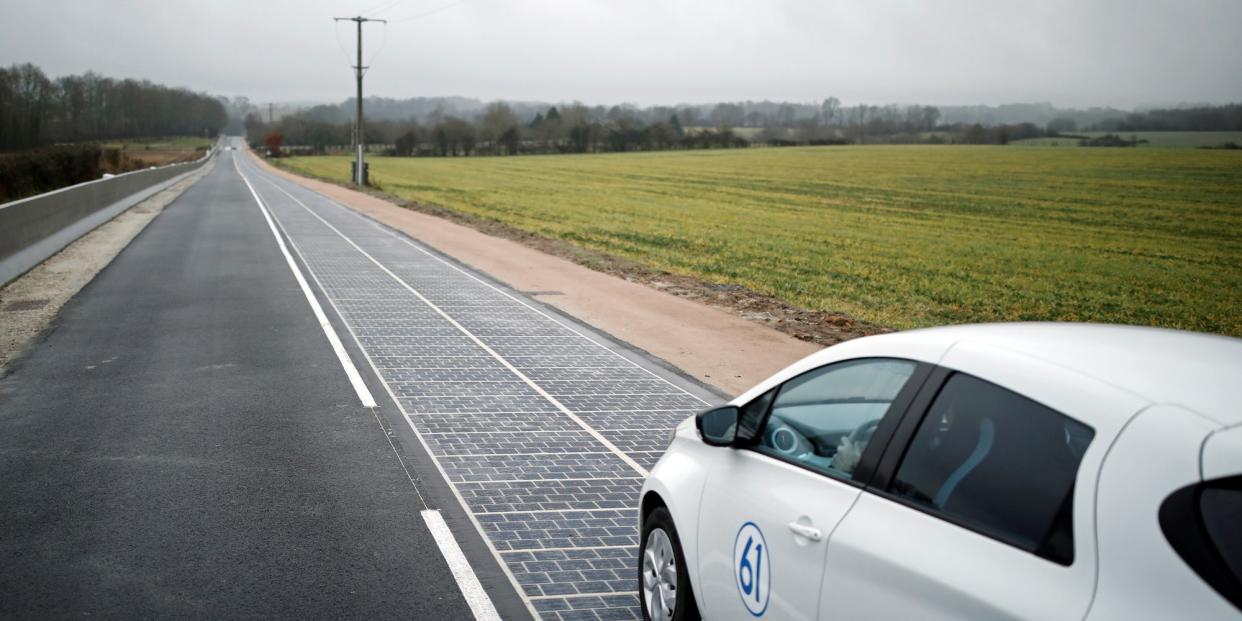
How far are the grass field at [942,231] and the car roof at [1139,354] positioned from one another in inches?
519

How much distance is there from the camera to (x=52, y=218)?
76.5 feet

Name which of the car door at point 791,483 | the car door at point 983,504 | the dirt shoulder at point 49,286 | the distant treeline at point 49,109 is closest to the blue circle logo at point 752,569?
the car door at point 791,483

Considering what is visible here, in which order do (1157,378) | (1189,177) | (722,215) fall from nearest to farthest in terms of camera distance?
(1157,378), (722,215), (1189,177)

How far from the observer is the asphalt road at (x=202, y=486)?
566 centimetres

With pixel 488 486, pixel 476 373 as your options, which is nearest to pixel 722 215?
pixel 476 373

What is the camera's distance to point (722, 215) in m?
43.3

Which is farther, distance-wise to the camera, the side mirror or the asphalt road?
the asphalt road

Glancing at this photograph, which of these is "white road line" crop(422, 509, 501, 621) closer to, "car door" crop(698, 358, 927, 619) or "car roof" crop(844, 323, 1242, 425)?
"car door" crop(698, 358, 927, 619)

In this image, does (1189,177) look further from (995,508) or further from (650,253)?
(995,508)

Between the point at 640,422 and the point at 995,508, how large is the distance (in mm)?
6677

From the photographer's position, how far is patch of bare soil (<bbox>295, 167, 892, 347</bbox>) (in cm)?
1538

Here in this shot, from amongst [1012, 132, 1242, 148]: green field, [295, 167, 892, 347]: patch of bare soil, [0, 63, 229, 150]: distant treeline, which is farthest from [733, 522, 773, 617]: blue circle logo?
[0, 63, 229, 150]: distant treeline

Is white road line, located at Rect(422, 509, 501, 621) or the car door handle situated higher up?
the car door handle

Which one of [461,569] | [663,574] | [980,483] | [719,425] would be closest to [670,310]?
[461,569]
